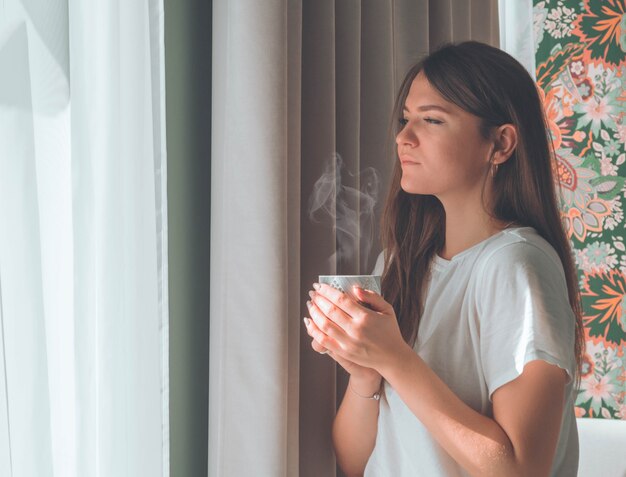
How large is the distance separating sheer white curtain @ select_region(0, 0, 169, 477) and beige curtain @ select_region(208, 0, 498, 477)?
0.43ft

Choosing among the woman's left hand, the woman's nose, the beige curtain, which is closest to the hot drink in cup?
the woman's left hand

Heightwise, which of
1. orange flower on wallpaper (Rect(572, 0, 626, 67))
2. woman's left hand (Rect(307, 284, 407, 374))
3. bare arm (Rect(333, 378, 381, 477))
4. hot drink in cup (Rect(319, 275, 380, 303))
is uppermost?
orange flower on wallpaper (Rect(572, 0, 626, 67))

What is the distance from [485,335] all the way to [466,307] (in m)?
0.08

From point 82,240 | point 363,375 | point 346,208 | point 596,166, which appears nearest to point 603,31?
point 596,166

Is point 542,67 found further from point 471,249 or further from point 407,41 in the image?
point 471,249

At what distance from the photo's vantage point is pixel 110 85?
1.05 m

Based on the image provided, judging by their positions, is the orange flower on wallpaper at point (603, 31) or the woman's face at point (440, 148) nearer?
the woman's face at point (440, 148)

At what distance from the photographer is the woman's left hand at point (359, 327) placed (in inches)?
44.7

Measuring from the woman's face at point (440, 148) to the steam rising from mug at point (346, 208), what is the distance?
0.67 ft

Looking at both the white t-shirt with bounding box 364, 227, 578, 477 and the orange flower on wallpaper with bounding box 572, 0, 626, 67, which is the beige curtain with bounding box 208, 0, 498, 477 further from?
the orange flower on wallpaper with bounding box 572, 0, 626, 67

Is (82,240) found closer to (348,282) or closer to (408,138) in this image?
(348,282)

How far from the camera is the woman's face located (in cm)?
125

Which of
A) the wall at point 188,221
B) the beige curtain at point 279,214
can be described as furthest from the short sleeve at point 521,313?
the wall at point 188,221

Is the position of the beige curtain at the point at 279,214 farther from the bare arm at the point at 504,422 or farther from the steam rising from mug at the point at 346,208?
the bare arm at the point at 504,422
